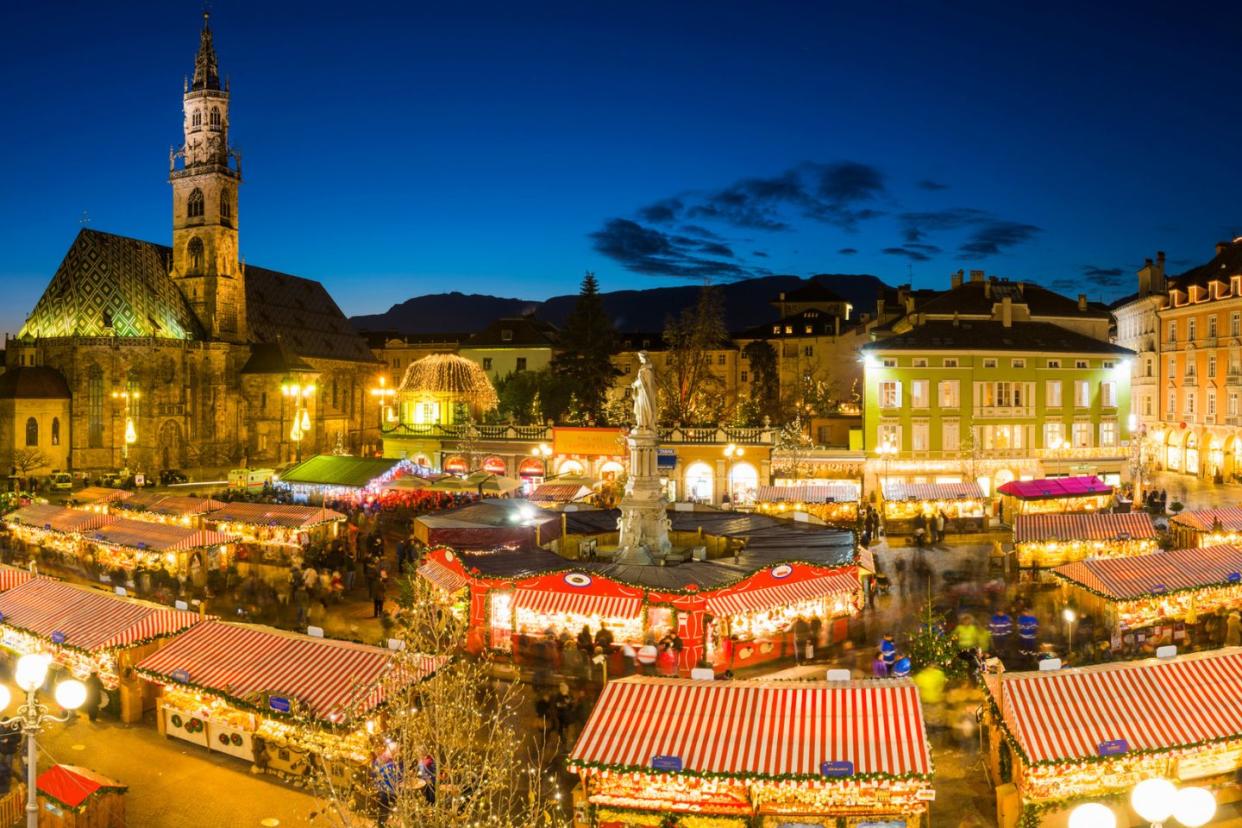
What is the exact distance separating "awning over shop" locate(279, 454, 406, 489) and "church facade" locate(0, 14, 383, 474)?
21379 mm

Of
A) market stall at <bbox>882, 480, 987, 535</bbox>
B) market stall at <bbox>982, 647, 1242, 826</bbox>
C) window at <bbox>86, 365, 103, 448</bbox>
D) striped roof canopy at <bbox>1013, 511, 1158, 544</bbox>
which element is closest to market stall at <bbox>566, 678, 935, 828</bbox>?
market stall at <bbox>982, 647, 1242, 826</bbox>

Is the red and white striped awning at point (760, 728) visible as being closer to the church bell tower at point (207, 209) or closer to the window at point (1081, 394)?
the window at point (1081, 394)

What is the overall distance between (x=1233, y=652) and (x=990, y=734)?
3943mm

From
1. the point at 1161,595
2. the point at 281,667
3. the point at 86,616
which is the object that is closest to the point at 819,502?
the point at 1161,595

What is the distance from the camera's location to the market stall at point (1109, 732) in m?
11.8

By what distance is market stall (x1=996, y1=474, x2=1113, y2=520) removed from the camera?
32.2 meters

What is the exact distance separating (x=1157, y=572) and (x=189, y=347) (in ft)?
203

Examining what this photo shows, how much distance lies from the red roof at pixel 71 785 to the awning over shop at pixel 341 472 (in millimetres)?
26918

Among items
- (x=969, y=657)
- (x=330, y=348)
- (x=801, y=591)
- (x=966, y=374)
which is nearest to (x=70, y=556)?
(x=801, y=591)

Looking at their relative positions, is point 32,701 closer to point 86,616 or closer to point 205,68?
point 86,616

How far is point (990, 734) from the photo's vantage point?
13.9 m

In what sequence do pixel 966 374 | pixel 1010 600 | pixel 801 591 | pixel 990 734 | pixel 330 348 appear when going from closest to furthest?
pixel 990 734
pixel 801 591
pixel 1010 600
pixel 966 374
pixel 330 348

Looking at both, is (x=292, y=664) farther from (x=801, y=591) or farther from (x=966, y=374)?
(x=966, y=374)

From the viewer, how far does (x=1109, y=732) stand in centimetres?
1214
